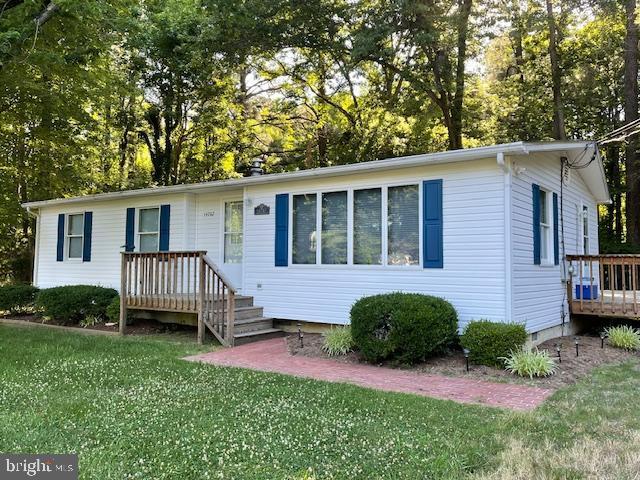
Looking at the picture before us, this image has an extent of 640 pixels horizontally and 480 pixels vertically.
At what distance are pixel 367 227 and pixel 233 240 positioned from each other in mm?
3330

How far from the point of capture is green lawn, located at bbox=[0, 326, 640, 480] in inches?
124

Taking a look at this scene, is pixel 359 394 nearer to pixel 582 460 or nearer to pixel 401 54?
pixel 582 460

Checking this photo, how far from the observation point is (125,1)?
9.28 metres

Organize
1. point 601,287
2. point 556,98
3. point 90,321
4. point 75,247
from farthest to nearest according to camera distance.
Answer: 1. point 556,98
2. point 75,247
3. point 90,321
4. point 601,287

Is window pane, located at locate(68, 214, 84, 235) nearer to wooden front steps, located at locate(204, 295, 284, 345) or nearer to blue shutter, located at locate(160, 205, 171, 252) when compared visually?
blue shutter, located at locate(160, 205, 171, 252)

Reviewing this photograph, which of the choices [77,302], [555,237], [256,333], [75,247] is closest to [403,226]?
[555,237]

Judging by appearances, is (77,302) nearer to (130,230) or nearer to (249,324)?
(130,230)

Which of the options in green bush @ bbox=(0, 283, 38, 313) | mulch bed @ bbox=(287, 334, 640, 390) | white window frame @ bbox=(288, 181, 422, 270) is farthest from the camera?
green bush @ bbox=(0, 283, 38, 313)

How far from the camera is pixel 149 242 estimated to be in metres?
11.1

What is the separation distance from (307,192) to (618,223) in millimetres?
17044

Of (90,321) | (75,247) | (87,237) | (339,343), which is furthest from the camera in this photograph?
(75,247)

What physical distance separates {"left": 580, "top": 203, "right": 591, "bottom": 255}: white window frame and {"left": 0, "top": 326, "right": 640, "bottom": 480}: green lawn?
5.27 metres

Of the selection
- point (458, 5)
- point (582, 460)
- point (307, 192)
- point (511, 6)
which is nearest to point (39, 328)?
point (307, 192)

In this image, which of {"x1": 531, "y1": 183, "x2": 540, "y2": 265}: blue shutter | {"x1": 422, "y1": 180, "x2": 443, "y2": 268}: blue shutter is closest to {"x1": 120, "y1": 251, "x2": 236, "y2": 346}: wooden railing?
{"x1": 422, "y1": 180, "x2": 443, "y2": 268}: blue shutter
